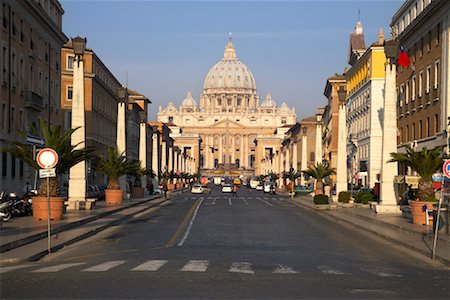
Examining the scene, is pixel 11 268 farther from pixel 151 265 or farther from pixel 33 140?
pixel 33 140

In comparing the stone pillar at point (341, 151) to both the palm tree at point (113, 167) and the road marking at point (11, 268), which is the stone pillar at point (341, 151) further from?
the road marking at point (11, 268)

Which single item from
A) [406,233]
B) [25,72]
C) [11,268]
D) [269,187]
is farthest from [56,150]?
[269,187]

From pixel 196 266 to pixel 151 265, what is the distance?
3.08 feet

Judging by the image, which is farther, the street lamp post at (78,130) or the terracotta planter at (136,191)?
the terracotta planter at (136,191)

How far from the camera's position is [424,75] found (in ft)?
198

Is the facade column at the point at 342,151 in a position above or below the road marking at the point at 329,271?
above

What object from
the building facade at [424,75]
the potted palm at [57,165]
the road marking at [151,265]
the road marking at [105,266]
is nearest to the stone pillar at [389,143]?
the building facade at [424,75]

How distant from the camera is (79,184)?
42.5 metres

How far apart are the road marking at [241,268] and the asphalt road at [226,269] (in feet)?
0.06

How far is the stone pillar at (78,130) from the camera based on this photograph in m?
41.6

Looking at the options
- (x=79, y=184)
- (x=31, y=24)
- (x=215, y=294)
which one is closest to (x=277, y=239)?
(x=215, y=294)

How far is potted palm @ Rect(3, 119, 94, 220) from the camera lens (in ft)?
106

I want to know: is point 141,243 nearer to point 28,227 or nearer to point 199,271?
point 28,227

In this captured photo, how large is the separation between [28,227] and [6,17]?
26.3 m
